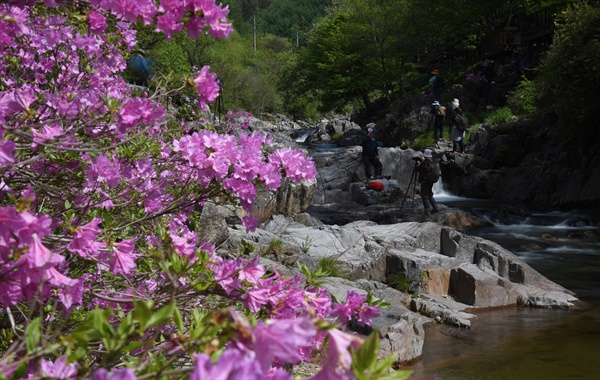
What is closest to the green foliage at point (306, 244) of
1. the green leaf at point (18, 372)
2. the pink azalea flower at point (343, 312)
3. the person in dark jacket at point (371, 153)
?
the pink azalea flower at point (343, 312)

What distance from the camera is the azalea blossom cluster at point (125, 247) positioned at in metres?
1.42

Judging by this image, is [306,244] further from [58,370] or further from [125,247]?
[58,370]

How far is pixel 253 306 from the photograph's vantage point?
2.37 metres

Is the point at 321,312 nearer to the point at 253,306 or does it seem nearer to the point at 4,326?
the point at 253,306

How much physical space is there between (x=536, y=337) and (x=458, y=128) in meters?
15.0

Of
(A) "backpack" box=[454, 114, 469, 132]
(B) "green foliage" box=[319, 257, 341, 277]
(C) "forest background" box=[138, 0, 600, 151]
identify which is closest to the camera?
(B) "green foliage" box=[319, 257, 341, 277]

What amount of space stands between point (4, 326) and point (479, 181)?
20140 millimetres

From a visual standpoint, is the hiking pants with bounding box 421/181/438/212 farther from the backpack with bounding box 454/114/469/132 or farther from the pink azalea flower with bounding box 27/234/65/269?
the pink azalea flower with bounding box 27/234/65/269

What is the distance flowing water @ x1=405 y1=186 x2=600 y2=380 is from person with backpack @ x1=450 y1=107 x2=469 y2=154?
8.50 m

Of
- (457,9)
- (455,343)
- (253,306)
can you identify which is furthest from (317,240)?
(457,9)

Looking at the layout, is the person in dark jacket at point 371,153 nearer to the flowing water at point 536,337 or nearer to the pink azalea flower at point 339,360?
the flowing water at point 536,337

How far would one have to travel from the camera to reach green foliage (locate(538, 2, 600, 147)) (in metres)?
16.3

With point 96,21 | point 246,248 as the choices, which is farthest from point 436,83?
point 96,21

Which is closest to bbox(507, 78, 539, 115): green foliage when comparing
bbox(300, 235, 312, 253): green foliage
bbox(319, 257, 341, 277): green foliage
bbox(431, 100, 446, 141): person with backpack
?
bbox(431, 100, 446, 141): person with backpack
